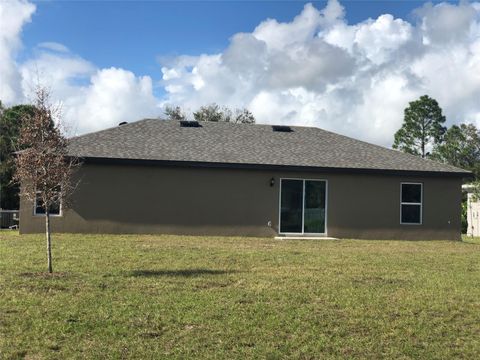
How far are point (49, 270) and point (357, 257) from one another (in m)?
7.01

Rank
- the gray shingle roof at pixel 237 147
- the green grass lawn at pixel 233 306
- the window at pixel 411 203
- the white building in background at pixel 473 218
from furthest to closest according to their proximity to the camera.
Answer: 1. the white building in background at pixel 473 218
2. the window at pixel 411 203
3. the gray shingle roof at pixel 237 147
4. the green grass lawn at pixel 233 306

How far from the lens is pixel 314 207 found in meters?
18.7

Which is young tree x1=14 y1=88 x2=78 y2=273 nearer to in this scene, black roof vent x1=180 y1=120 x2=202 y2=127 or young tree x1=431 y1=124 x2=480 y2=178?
black roof vent x1=180 y1=120 x2=202 y2=127

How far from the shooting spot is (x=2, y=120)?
113 ft

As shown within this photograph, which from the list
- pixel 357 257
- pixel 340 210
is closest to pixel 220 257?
pixel 357 257

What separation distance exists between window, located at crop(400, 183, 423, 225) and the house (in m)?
0.04

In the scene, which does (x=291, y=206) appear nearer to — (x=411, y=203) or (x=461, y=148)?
(x=411, y=203)

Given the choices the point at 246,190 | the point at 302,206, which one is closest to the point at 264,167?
the point at 246,190

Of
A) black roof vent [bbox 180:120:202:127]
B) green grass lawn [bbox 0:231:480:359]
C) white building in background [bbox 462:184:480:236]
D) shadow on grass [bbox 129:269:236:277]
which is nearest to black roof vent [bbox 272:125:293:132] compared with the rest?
black roof vent [bbox 180:120:202:127]

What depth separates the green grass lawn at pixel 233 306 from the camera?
5.68 metres

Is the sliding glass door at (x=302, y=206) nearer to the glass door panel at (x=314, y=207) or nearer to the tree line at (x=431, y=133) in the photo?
the glass door panel at (x=314, y=207)

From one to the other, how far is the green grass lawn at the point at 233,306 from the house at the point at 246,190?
17.8 feet

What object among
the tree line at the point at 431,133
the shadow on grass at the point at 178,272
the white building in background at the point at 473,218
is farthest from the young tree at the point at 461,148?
the shadow on grass at the point at 178,272

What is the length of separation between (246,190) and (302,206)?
82.0 inches
